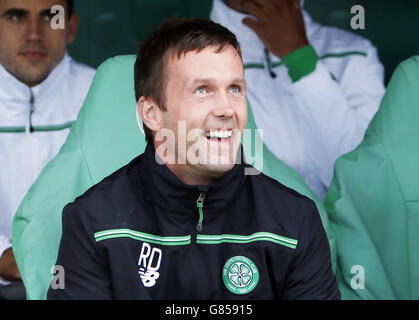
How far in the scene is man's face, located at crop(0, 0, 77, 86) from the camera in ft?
6.45

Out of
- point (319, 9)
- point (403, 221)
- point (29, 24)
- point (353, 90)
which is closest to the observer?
point (403, 221)

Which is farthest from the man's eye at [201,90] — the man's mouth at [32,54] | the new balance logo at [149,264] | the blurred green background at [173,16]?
the blurred green background at [173,16]

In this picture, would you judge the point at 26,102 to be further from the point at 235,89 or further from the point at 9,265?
the point at 235,89

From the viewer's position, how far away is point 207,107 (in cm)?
127

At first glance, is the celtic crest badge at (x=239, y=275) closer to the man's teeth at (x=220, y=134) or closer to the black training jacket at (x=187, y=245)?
the black training jacket at (x=187, y=245)

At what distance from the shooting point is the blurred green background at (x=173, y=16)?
88.3 inches

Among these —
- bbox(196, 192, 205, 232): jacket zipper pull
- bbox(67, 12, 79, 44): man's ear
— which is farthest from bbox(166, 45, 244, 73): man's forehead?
bbox(67, 12, 79, 44): man's ear

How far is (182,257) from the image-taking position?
4.18 ft

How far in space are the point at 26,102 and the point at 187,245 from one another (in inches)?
36.2

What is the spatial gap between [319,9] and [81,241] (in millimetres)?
1410

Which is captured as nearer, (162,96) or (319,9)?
(162,96)

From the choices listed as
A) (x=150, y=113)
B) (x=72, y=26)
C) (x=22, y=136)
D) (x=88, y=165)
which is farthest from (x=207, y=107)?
(x=72, y=26)
